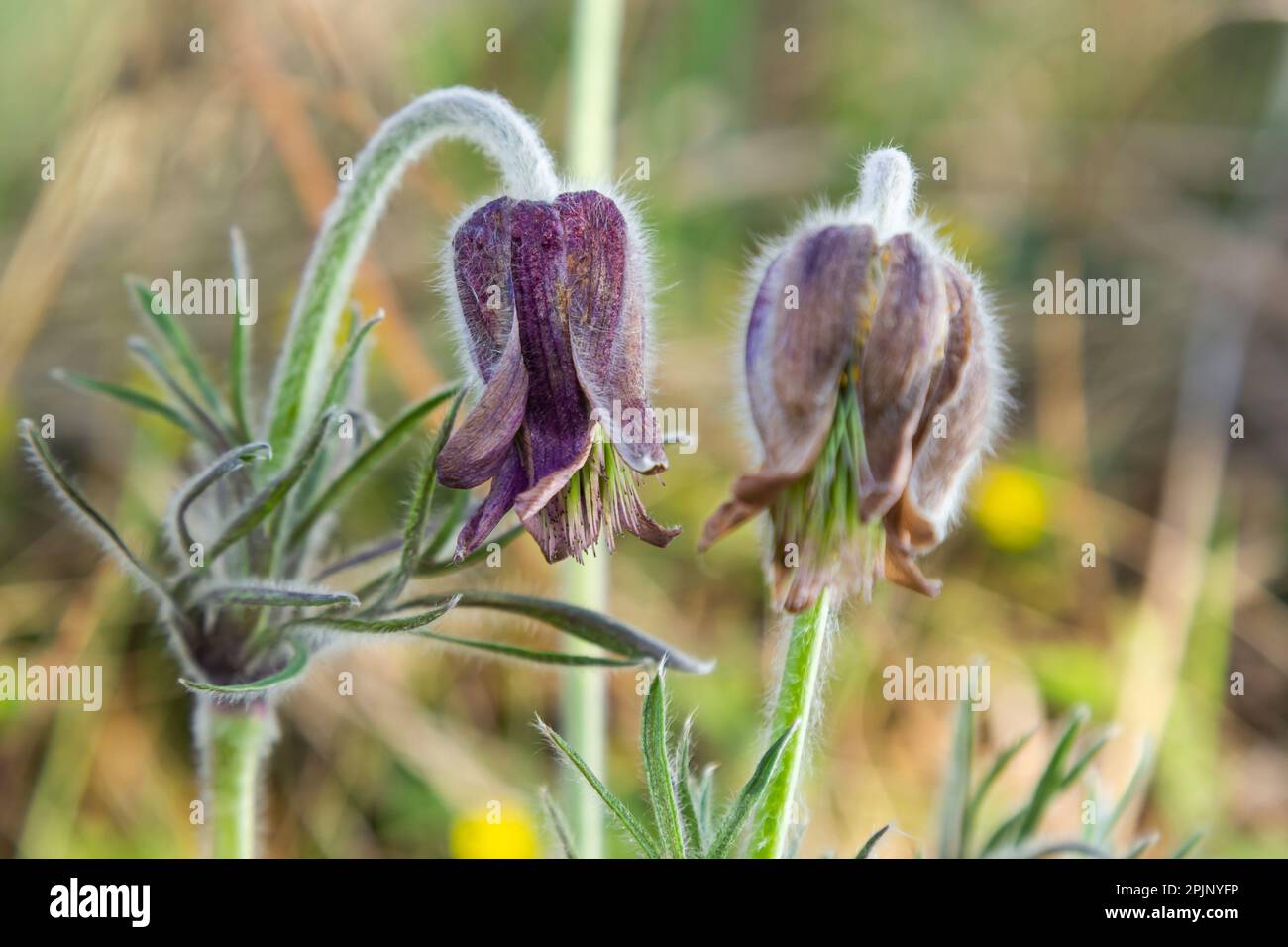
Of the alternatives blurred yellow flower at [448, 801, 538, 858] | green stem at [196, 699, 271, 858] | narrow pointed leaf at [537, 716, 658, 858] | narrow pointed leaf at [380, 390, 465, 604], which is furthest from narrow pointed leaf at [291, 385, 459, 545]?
blurred yellow flower at [448, 801, 538, 858]

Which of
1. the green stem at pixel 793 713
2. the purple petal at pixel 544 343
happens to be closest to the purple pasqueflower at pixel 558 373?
the purple petal at pixel 544 343

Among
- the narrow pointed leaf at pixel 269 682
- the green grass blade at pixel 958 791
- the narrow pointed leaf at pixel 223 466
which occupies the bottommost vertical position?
the green grass blade at pixel 958 791

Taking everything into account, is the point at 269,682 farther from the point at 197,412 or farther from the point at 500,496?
the point at 197,412

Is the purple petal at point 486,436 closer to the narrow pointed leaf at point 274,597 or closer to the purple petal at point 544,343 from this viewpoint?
the purple petal at point 544,343

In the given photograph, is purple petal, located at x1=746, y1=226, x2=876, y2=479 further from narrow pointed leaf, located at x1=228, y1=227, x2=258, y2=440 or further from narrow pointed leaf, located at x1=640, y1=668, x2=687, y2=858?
narrow pointed leaf, located at x1=228, y1=227, x2=258, y2=440

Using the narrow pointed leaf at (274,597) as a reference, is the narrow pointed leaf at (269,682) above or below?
below
